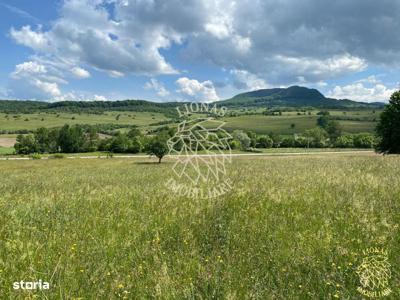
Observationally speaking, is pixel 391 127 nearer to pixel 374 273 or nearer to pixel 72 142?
pixel 374 273

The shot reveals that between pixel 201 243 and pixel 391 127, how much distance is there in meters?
51.7

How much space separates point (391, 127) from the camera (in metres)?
47.3

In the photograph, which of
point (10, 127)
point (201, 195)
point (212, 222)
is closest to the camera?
point (212, 222)

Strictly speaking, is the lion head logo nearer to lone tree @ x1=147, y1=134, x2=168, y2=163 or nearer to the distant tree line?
lone tree @ x1=147, y1=134, x2=168, y2=163

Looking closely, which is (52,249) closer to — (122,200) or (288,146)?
(122,200)

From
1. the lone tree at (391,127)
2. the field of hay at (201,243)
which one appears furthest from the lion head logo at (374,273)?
the lone tree at (391,127)

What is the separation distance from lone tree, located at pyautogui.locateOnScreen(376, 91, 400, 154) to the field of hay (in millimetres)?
47039

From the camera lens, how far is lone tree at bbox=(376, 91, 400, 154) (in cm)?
4675

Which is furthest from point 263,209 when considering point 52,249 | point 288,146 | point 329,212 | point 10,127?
point 10,127

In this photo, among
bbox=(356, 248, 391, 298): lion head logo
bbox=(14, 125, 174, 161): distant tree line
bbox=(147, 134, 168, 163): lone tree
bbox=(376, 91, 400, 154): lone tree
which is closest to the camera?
bbox=(356, 248, 391, 298): lion head logo

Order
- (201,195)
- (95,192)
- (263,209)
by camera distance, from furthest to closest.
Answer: (95,192), (201,195), (263,209)

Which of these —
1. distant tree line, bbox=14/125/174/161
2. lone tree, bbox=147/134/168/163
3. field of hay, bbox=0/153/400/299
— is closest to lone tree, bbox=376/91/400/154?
lone tree, bbox=147/134/168/163

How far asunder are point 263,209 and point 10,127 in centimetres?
20506

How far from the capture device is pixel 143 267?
3902 mm
